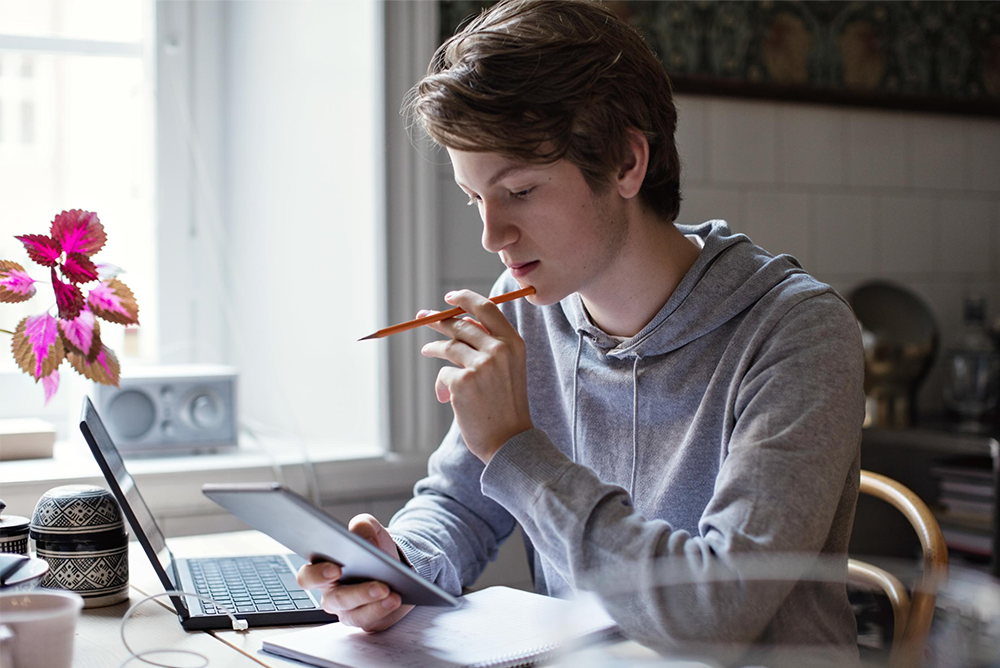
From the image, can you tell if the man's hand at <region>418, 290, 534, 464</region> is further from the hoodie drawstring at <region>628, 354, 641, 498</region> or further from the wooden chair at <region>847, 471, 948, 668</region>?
the wooden chair at <region>847, 471, 948, 668</region>

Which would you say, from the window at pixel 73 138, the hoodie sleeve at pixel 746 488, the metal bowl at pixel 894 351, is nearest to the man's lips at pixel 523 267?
the hoodie sleeve at pixel 746 488

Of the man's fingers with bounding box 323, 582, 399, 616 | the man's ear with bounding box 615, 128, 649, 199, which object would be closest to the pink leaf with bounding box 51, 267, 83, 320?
the man's fingers with bounding box 323, 582, 399, 616

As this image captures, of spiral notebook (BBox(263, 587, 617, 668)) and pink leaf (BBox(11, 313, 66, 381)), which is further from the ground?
pink leaf (BBox(11, 313, 66, 381))

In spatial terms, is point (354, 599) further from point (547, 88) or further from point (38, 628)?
point (547, 88)

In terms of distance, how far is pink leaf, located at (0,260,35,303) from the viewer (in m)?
1.01

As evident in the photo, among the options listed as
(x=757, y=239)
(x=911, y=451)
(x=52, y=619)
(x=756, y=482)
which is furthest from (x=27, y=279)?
(x=911, y=451)

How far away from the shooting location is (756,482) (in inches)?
34.6

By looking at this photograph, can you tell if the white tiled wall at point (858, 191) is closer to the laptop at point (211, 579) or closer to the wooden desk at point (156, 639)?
the laptop at point (211, 579)

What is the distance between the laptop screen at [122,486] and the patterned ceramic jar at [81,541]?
0.11ft

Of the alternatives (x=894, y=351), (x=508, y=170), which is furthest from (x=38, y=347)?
(x=894, y=351)

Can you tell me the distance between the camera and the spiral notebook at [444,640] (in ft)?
2.72

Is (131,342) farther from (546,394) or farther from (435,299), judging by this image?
(546,394)

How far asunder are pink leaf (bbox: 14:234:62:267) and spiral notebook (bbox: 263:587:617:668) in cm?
46

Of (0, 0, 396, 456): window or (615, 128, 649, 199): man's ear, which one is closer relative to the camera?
(615, 128, 649, 199): man's ear
